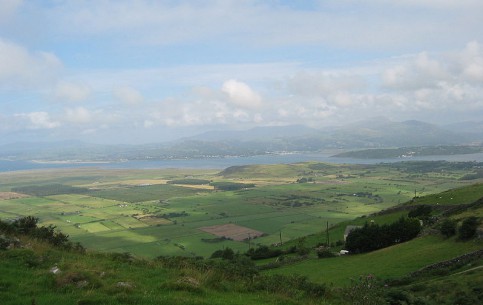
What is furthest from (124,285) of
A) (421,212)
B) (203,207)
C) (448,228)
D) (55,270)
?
(203,207)

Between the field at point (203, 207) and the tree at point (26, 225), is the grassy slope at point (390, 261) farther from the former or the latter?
the tree at point (26, 225)

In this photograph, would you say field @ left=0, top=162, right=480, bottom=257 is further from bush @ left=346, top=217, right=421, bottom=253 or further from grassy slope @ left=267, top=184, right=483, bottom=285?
grassy slope @ left=267, top=184, right=483, bottom=285

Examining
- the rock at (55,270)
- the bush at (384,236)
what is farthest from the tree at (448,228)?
the rock at (55,270)

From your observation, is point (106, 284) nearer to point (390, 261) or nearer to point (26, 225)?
point (26, 225)

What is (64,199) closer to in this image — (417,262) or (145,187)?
(145,187)

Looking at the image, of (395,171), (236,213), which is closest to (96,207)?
(236,213)

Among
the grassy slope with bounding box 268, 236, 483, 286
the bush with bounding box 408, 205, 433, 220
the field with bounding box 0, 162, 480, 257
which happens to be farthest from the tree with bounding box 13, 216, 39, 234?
the bush with bounding box 408, 205, 433, 220
